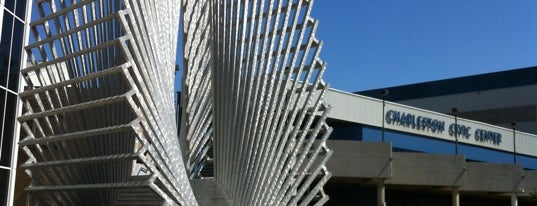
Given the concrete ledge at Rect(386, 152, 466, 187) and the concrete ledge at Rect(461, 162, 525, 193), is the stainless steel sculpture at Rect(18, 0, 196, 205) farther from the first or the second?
the concrete ledge at Rect(461, 162, 525, 193)

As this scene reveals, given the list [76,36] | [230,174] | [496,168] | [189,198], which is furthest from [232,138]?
[496,168]

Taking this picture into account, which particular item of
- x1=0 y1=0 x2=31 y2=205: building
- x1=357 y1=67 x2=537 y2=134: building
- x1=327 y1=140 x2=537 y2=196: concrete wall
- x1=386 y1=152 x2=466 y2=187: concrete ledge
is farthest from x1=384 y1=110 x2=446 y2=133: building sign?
x1=0 y1=0 x2=31 y2=205: building

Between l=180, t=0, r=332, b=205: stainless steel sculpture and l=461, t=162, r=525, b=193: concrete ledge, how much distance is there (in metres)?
24.7

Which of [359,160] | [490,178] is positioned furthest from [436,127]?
[359,160]

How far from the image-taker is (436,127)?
55875 millimetres

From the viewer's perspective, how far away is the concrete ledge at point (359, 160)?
134 ft

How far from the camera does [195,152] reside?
23656mm

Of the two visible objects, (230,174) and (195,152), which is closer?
(230,174)

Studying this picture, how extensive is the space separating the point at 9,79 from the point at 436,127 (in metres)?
38.8

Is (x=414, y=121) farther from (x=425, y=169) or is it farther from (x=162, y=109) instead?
(x=162, y=109)

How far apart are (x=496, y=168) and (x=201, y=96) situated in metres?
28.1

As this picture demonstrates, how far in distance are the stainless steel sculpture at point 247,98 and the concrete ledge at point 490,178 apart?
81.1ft

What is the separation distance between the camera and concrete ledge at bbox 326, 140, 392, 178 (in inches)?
1607

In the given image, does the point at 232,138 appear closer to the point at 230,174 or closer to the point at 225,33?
the point at 230,174
